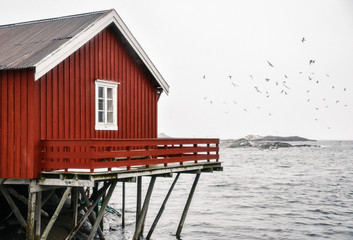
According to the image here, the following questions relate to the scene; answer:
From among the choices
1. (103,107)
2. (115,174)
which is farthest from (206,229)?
(115,174)

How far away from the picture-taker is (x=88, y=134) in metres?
15.9

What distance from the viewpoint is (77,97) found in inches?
615

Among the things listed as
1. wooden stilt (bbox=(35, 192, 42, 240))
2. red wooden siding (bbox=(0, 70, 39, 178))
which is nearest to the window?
red wooden siding (bbox=(0, 70, 39, 178))

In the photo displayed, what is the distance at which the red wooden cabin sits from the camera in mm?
13773

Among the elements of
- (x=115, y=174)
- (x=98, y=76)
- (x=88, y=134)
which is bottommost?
(x=115, y=174)

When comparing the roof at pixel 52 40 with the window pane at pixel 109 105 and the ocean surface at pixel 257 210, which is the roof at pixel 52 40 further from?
the ocean surface at pixel 257 210

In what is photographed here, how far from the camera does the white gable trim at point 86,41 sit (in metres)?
13.6

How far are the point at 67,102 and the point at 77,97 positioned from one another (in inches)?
20.5

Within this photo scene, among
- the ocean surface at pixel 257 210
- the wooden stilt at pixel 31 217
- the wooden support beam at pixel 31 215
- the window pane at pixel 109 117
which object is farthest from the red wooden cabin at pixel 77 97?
the ocean surface at pixel 257 210

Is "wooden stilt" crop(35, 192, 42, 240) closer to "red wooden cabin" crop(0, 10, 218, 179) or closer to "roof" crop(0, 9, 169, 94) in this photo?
"red wooden cabin" crop(0, 10, 218, 179)

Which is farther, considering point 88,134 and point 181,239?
point 181,239

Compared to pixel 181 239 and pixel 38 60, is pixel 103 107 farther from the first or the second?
pixel 181 239

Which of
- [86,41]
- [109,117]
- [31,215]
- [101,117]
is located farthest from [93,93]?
[31,215]

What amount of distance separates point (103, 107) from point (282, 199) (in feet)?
80.5
